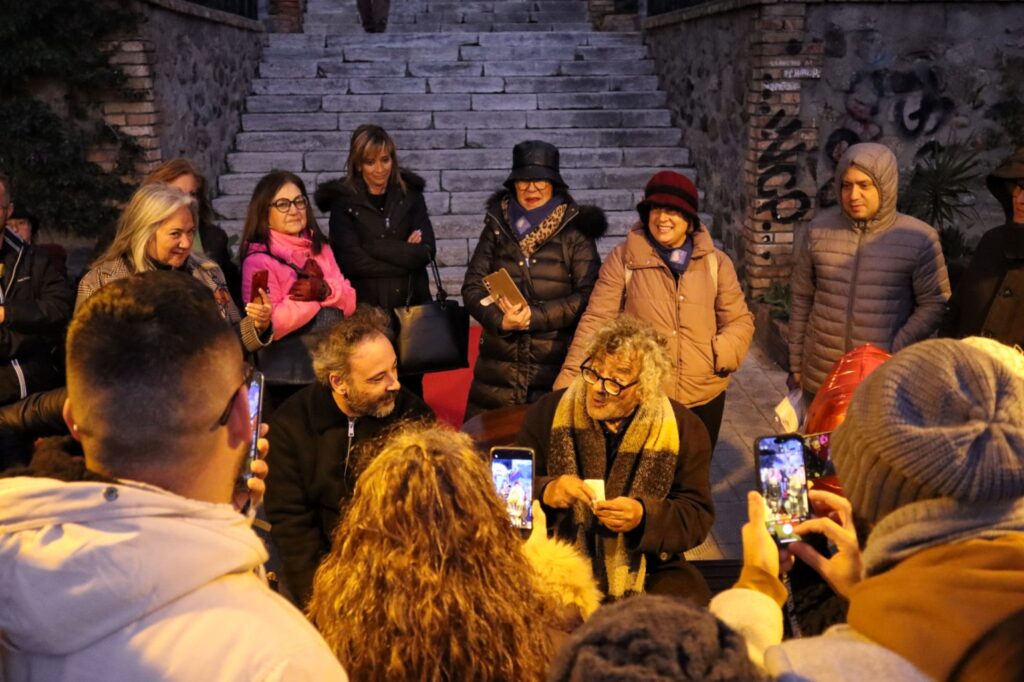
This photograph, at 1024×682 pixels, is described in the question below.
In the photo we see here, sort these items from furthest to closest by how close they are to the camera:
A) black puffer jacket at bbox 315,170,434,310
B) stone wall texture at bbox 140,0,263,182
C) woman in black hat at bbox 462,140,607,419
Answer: stone wall texture at bbox 140,0,263,182 → black puffer jacket at bbox 315,170,434,310 → woman in black hat at bbox 462,140,607,419

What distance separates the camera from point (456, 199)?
30.5 feet

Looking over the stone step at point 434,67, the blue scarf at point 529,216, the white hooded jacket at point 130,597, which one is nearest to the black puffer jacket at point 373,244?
the blue scarf at point 529,216

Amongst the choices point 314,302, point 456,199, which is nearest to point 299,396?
point 314,302

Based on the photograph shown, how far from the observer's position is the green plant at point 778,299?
7.50 metres

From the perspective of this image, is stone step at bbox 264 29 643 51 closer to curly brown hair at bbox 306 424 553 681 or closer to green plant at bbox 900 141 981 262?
green plant at bbox 900 141 981 262

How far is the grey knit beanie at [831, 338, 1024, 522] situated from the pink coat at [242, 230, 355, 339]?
322 centimetres

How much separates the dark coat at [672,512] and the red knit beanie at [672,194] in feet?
3.93

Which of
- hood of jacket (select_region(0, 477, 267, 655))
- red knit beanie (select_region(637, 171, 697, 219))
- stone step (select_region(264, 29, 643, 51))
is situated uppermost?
stone step (select_region(264, 29, 643, 51))

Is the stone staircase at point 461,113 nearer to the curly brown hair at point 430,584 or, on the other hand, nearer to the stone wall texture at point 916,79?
the stone wall texture at point 916,79

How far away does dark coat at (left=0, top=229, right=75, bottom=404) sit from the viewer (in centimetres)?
390

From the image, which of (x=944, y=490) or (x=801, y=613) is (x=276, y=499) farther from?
(x=944, y=490)

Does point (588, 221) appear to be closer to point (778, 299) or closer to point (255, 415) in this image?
point (255, 415)

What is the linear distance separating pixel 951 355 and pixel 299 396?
2.32 metres

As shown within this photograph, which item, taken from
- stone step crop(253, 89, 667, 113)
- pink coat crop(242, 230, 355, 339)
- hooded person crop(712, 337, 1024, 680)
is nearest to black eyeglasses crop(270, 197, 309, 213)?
pink coat crop(242, 230, 355, 339)
